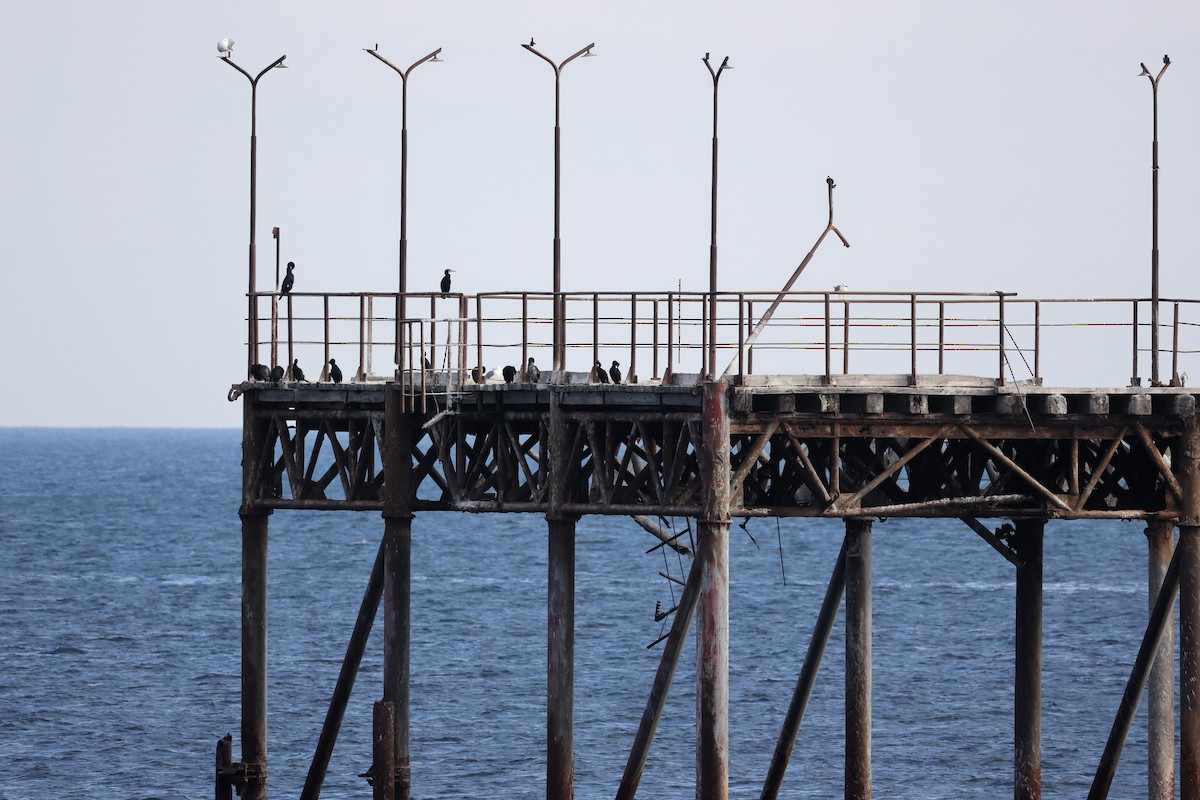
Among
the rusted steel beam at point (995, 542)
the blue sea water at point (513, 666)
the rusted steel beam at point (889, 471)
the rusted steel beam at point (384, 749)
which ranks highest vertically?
the rusted steel beam at point (889, 471)

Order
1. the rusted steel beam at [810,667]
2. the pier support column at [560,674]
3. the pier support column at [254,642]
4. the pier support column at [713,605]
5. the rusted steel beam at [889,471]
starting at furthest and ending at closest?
the rusted steel beam at [810,667] → the pier support column at [254,642] → the pier support column at [560,674] → the rusted steel beam at [889,471] → the pier support column at [713,605]

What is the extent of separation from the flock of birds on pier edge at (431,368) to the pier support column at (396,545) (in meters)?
0.99

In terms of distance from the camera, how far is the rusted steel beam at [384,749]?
31.0 m

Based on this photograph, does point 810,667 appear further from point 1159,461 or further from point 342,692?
point 342,692

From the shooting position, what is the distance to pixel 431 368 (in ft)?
106

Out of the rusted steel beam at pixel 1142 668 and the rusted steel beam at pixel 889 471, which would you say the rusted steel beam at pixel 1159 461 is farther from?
the rusted steel beam at pixel 889 471

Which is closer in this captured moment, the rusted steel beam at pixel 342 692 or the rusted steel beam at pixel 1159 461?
the rusted steel beam at pixel 1159 461

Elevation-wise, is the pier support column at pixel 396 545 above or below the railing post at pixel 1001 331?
below

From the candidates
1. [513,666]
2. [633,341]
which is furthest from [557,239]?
[513,666]

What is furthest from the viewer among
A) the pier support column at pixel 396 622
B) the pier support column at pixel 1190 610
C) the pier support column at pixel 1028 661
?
the pier support column at pixel 1028 661

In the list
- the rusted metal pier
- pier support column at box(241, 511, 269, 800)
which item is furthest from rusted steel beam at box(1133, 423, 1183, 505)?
pier support column at box(241, 511, 269, 800)

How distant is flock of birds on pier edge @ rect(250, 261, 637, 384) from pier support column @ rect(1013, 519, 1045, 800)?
7329 mm

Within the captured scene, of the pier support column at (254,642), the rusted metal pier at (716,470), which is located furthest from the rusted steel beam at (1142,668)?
the pier support column at (254,642)

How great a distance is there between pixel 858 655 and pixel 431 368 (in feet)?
28.1
